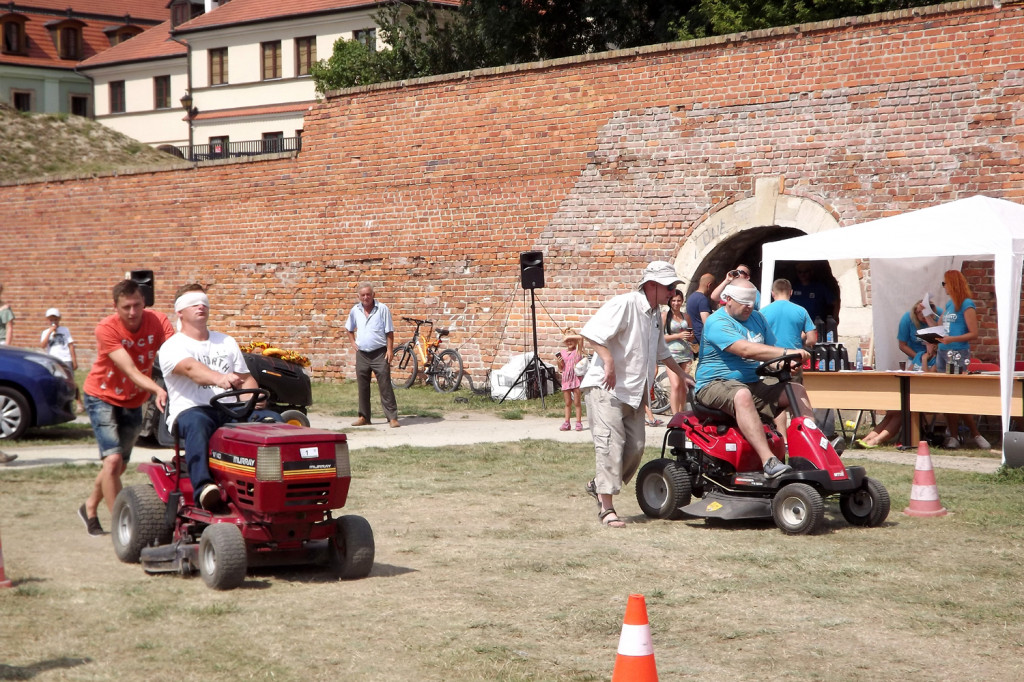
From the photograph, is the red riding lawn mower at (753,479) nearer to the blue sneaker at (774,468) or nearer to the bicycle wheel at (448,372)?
the blue sneaker at (774,468)

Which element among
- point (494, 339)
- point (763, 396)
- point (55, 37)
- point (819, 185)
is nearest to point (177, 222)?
point (494, 339)

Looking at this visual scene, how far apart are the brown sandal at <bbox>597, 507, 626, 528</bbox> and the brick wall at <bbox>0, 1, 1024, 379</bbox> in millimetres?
7304

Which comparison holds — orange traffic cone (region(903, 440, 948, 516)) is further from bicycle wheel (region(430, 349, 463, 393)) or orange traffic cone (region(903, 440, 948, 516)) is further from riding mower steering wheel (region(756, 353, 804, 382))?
bicycle wheel (region(430, 349, 463, 393))

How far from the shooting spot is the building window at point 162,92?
56531mm

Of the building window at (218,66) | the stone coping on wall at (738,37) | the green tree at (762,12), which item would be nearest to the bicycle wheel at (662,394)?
the stone coping on wall at (738,37)

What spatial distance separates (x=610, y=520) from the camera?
7.93m

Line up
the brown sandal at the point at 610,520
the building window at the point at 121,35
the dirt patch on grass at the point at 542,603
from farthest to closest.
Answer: the building window at the point at 121,35 < the brown sandal at the point at 610,520 < the dirt patch on grass at the point at 542,603

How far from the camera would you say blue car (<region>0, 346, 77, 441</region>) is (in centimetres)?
1264

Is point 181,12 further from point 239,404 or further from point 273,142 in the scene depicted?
point 239,404

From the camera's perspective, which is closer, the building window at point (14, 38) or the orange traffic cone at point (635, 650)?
the orange traffic cone at point (635, 650)

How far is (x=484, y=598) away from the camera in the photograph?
595 cm

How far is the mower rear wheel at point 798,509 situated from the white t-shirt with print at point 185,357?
12.1 ft

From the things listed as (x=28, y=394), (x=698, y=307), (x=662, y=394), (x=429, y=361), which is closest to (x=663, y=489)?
(x=698, y=307)

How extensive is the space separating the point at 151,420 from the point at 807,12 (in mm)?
17158
